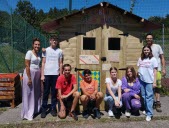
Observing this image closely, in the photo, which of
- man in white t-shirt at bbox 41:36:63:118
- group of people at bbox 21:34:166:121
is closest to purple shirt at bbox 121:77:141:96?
group of people at bbox 21:34:166:121

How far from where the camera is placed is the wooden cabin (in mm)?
7410

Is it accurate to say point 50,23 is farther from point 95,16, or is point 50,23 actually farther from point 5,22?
point 5,22

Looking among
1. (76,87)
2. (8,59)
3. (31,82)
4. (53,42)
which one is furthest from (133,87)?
(8,59)

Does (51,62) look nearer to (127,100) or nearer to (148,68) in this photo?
(127,100)

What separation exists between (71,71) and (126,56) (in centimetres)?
145

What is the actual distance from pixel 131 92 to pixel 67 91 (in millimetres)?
1521

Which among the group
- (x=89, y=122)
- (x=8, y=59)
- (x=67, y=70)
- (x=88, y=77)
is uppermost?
(x=8, y=59)

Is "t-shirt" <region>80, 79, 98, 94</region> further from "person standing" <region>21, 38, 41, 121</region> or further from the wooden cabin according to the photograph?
"person standing" <region>21, 38, 41, 121</region>

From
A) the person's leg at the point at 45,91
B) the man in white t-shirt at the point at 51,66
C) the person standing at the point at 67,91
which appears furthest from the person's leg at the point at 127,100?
the person's leg at the point at 45,91

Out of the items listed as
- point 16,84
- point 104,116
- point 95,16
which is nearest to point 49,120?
point 104,116

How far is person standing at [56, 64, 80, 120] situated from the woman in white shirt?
2.51ft

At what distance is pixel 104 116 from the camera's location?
276 inches

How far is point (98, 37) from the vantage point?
24.3ft

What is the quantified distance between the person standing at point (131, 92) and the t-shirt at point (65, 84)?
124 centimetres
